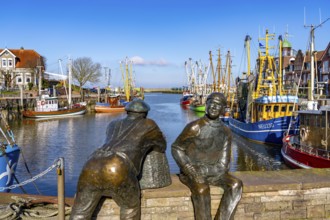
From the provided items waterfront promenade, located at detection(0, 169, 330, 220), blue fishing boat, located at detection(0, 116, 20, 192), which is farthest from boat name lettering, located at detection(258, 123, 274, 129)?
waterfront promenade, located at detection(0, 169, 330, 220)

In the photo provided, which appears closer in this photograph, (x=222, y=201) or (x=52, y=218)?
(x=222, y=201)

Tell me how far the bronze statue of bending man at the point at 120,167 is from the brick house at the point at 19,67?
61.2 m

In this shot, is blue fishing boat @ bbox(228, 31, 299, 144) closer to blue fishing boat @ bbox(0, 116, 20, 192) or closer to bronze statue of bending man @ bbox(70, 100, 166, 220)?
blue fishing boat @ bbox(0, 116, 20, 192)

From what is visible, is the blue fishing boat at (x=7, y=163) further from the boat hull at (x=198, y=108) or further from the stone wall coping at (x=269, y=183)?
the boat hull at (x=198, y=108)

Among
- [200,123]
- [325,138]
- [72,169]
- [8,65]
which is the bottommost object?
[72,169]

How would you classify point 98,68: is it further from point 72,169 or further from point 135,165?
point 135,165

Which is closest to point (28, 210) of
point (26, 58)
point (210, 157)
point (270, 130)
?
Result: point (210, 157)

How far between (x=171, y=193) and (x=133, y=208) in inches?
31.6

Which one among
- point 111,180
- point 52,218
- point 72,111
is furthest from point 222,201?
point 72,111

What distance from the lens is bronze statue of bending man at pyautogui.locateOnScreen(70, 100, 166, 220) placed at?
393 centimetres

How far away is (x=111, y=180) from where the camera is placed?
3.90 meters

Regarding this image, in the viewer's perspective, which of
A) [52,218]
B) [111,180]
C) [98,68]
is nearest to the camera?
[111,180]

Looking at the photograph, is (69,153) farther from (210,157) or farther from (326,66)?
(326,66)

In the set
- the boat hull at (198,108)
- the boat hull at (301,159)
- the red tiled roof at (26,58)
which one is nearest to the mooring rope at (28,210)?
the boat hull at (301,159)
